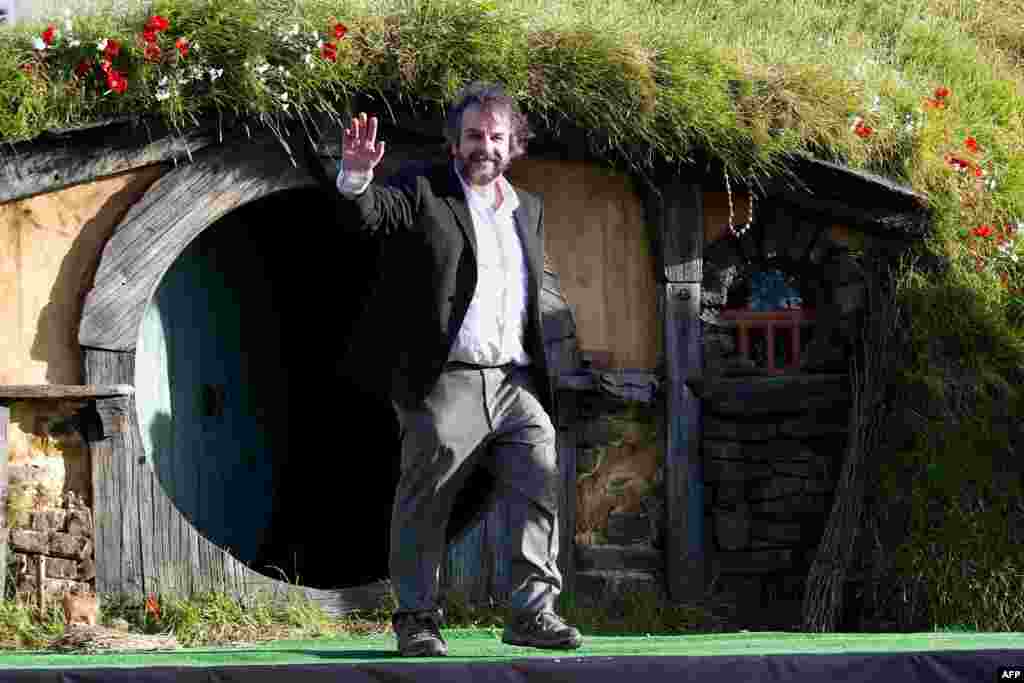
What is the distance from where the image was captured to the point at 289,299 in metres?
10.6

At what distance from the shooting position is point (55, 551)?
7.30 m

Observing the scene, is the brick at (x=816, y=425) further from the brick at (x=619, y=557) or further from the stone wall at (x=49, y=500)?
the stone wall at (x=49, y=500)

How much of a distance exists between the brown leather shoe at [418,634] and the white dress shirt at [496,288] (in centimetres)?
80

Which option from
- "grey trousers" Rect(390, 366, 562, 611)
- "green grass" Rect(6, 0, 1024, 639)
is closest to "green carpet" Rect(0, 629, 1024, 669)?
"grey trousers" Rect(390, 366, 562, 611)

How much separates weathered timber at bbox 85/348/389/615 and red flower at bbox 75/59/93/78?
1.19 m

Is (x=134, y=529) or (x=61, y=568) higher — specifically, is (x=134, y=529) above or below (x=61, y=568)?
above

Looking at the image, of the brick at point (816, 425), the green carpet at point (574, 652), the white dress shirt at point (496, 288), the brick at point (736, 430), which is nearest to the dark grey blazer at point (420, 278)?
the white dress shirt at point (496, 288)

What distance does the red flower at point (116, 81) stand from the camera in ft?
23.8

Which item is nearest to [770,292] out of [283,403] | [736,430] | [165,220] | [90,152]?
[736,430]

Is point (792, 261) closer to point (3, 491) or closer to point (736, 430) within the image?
point (736, 430)

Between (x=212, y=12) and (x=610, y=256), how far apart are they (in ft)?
7.08

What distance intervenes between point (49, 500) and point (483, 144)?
10.2ft

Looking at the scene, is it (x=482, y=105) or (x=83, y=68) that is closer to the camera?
(x=482, y=105)

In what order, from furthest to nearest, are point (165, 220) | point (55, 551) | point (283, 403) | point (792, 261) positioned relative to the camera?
1. point (283, 403)
2. point (792, 261)
3. point (165, 220)
4. point (55, 551)
